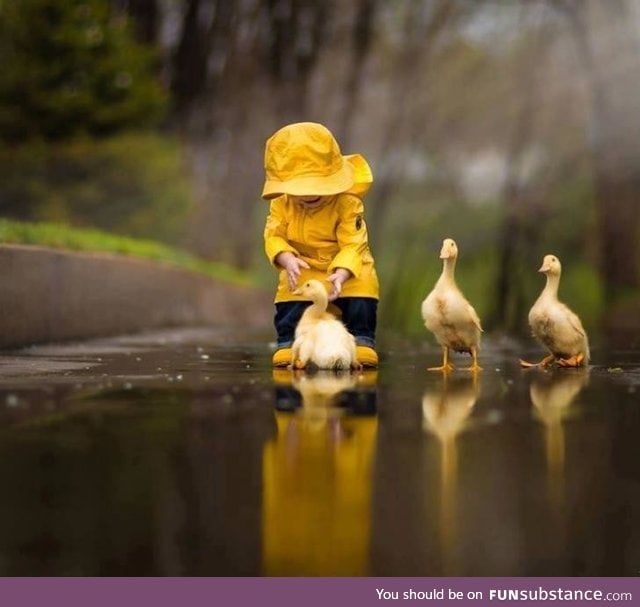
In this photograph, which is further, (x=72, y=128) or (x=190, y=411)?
(x=72, y=128)

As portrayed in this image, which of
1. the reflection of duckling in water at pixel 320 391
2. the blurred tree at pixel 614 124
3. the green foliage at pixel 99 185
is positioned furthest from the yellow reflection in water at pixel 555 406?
the blurred tree at pixel 614 124

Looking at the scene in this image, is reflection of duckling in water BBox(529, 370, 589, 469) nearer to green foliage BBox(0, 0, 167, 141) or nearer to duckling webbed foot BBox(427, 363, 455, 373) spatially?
duckling webbed foot BBox(427, 363, 455, 373)

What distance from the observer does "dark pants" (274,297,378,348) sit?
7164 mm

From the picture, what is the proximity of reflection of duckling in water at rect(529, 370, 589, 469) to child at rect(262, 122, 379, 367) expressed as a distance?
1.09 metres

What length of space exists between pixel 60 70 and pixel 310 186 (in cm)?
967

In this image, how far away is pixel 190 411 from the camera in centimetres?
490

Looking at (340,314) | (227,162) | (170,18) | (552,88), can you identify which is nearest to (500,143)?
(552,88)

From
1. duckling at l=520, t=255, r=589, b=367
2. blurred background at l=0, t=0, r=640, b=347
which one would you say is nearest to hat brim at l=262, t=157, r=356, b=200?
duckling at l=520, t=255, r=589, b=367

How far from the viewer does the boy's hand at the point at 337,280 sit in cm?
686

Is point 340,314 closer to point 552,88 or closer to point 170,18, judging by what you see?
point 170,18

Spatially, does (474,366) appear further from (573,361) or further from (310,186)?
(310,186)

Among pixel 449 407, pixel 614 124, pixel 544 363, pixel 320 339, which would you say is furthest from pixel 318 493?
pixel 614 124

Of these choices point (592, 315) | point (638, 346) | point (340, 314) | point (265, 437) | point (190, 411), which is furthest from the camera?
point (592, 315)

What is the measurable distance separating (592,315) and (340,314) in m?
14.0
